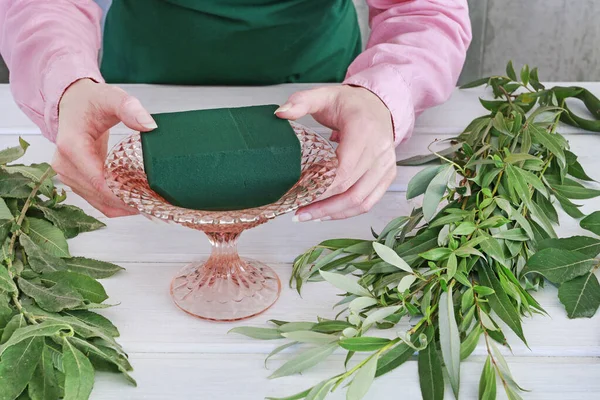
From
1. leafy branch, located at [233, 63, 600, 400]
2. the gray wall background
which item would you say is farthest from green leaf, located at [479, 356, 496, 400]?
the gray wall background

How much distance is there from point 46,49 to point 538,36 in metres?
1.58

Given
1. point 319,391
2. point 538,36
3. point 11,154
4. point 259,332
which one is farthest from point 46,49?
point 538,36

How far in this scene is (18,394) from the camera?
538 mm

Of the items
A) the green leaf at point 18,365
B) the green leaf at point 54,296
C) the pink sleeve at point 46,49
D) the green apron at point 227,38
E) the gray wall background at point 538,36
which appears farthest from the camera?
the gray wall background at point 538,36

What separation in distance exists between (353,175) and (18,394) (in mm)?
356

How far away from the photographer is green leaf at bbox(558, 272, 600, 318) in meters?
0.69

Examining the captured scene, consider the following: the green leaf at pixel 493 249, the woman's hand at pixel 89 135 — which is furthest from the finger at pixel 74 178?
the green leaf at pixel 493 249

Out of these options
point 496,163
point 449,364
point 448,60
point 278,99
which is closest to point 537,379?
point 449,364

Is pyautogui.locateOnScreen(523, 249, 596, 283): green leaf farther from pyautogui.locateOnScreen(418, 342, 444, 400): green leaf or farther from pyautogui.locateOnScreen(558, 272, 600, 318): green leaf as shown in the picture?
pyautogui.locateOnScreen(418, 342, 444, 400): green leaf

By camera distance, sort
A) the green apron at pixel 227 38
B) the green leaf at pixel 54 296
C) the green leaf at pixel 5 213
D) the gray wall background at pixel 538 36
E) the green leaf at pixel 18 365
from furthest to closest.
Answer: the gray wall background at pixel 538 36, the green apron at pixel 227 38, the green leaf at pixel 5 213, the green leaf at pixel 54 296, the green leaf at pixel 18 365

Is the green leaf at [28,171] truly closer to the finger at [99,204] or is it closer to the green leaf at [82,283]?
the finger at [99,204]

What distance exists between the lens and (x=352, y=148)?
2.44ft

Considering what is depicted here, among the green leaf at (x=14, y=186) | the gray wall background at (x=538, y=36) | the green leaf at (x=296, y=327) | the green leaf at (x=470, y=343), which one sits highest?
the green leaf at (x=14, y=186)

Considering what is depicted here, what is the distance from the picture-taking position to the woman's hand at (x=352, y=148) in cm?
73
